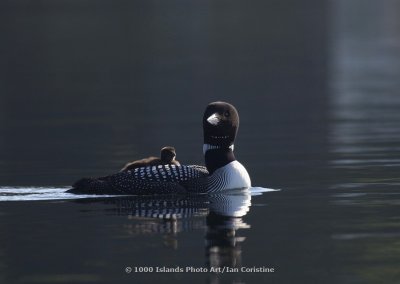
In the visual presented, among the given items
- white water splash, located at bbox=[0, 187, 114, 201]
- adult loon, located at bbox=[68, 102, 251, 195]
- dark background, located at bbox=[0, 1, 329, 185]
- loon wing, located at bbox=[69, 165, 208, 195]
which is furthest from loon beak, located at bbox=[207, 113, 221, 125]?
dark background, located at bbox=[0, 1, 329, 185]

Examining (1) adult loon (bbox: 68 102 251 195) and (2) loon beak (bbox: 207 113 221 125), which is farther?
(2) loon beak (bbox: 207 113 221 125)

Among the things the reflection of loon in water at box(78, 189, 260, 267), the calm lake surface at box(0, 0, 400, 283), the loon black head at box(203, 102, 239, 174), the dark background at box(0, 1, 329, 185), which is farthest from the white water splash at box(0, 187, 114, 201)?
the loon black head at box(203, 102, 239, 174)

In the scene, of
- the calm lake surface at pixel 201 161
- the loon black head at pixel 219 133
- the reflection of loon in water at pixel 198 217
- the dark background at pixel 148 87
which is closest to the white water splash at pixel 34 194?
the calm lake surface at pixel 201 161

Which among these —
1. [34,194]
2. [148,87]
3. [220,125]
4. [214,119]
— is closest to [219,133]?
[220,125]

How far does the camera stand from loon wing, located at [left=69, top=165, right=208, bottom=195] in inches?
541

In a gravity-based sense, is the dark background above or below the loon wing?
below

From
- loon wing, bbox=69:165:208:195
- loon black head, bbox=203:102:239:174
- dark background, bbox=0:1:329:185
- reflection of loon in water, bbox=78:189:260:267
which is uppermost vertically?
loon black head, bbox=203:102:239:174

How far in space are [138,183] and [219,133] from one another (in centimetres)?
99

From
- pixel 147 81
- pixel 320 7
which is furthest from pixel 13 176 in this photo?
pixel 320 7

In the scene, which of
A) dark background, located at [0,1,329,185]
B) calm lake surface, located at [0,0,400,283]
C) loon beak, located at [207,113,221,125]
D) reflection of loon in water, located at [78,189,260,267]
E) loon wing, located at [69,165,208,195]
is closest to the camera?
calm lake surface, located at [0,0,400,283]

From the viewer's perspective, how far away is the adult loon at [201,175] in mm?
13766

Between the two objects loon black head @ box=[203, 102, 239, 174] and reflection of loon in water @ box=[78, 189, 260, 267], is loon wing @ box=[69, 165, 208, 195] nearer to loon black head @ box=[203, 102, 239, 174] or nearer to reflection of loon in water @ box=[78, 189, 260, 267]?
reflection of loon in water @ box=[78, 189, 260, 267]

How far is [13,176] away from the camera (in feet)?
51.5

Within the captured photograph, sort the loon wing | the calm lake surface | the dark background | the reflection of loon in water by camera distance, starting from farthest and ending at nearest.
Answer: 1. the dark background
2. the loon wing
3. the reflection of loon in water
4. the calm lake surface
